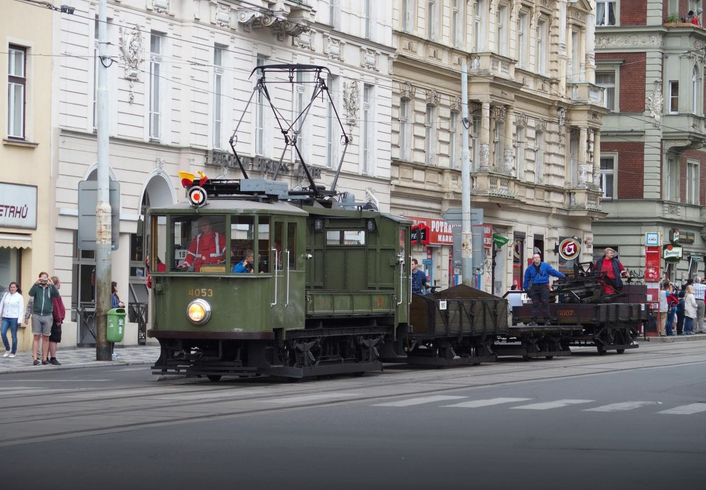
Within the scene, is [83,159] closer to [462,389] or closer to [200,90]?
[200,90]

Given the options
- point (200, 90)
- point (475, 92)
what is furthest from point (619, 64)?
point (200, 90)

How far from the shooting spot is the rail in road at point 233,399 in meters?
15.2

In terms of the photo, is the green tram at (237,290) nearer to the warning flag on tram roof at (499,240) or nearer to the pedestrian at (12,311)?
the pedestrian at (12,311)

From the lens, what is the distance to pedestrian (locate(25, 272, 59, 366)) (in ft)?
86.5

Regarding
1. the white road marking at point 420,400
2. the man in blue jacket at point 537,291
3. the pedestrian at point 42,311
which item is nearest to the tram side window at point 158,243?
the white road marking at point 420,400

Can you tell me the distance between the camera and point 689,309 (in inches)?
1935

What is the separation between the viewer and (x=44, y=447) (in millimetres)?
12852

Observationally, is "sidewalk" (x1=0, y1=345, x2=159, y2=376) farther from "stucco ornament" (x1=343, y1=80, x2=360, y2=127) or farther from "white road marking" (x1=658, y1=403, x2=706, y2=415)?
"stucco ornament" (x1=343, y1=80, x2=360, y2=127)

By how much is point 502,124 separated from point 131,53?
2071cm

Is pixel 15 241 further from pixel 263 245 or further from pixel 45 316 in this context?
pixel 263 245

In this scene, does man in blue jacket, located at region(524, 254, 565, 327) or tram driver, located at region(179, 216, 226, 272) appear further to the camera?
man in blue jacket, located at region(524, 254, 565, 327)

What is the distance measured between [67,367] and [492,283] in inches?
1079

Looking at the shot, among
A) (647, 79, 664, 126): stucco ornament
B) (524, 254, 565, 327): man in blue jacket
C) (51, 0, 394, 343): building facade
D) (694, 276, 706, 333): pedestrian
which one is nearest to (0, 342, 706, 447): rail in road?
(524, 254, 565, 327): man in blue jacket

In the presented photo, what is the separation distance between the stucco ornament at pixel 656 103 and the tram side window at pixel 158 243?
157 ft
